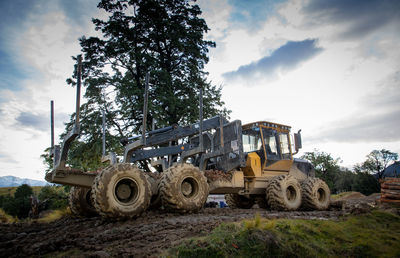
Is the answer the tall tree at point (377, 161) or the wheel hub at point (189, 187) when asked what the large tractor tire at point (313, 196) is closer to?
the wheel hub at point (189, 187)

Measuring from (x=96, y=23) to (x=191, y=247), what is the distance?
18.9 m

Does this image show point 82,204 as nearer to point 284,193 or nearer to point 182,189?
point 182,189

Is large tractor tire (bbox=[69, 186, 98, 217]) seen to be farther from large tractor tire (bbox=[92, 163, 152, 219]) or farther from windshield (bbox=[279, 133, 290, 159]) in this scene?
windshield (bbox=[279, 133, 290, 159])

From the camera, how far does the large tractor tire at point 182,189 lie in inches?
261

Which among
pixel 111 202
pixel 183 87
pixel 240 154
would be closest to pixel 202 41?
pixel 183 87

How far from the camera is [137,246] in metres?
3.72

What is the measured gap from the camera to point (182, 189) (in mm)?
7289

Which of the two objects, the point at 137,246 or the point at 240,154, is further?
the point at 240,154

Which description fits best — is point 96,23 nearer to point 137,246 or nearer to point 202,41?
point 202,41

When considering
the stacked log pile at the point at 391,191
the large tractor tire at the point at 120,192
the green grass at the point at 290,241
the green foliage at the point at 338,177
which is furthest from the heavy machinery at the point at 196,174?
the green foliage at the point at 338,177

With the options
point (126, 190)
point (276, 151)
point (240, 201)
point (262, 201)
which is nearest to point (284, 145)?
point (276, 151)

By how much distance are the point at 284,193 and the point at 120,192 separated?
5704 mm

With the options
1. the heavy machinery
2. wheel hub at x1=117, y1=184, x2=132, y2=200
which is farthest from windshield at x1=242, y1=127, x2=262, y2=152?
wheel hub at x1=117, y1=184, x2=132, y2=200

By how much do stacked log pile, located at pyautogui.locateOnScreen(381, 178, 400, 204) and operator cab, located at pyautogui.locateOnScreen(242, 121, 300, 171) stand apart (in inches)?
Result: 243
